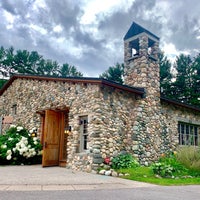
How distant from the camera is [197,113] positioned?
1508 cm

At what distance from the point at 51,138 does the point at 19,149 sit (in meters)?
1.47

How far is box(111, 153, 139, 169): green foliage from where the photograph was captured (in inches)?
373

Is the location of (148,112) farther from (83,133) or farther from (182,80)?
(182,80)

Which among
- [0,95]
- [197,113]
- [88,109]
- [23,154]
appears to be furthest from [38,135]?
[197,113]

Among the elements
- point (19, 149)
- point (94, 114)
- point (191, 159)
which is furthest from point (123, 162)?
point (19, 149)

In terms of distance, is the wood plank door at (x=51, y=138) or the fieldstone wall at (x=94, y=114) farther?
the wood plank door at (x=51, y=138)

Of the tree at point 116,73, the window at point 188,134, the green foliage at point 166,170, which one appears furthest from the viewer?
the tree at point 116,73

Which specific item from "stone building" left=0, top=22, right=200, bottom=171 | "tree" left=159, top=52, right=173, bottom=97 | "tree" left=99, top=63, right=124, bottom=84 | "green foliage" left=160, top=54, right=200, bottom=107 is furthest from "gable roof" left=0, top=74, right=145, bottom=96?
"tree" left=159, top=52, right=173, bottom=97

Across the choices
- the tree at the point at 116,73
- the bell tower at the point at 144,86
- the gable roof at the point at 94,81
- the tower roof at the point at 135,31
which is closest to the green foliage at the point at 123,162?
the bell tower at the point at 144,86

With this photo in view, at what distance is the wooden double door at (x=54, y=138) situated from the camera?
10.6 meters

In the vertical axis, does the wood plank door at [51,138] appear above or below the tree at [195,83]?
below

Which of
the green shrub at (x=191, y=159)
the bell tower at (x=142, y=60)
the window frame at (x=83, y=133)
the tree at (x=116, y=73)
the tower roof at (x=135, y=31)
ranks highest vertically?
the tree at (x=116, y=73)

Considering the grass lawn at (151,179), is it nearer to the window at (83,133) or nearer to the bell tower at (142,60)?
the window at (83,133)

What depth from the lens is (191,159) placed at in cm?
950
